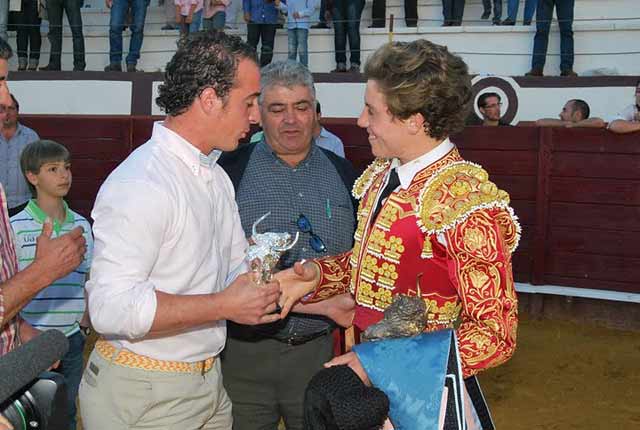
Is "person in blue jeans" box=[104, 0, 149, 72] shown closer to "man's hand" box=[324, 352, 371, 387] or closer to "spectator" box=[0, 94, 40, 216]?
"spectator" box=[0, 94, 40, 216]

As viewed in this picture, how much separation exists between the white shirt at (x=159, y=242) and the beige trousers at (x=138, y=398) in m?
0.06

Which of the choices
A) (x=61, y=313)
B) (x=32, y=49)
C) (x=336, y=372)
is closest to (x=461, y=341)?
(x=336, y=372)

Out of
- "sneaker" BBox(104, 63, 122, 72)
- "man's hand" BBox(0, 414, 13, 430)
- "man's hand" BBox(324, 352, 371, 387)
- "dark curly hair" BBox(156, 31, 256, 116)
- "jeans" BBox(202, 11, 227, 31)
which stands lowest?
"man's hand" BBox(324, 352, 371, 387)

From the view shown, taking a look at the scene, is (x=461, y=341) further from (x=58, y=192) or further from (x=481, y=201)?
(x=58, y=192)

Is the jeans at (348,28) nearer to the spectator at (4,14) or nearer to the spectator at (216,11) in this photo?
the spectator at (216,11)

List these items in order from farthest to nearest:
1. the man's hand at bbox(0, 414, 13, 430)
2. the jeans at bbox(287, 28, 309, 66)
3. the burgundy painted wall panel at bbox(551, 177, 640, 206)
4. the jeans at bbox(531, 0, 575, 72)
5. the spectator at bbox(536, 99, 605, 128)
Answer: the jeans at bbox(287, 28, 309, 66) → the jeans at bbox(531, 0, 575, 72) → the spectator at bbox(536, 99, 605, 128) → the burgundy painted wall panel at bbox(551, 177, 640, 206) → the man's hand at bbox(0, 414, 13, 430)

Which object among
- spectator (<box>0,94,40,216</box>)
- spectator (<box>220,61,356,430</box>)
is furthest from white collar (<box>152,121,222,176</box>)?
spectator (<box>0,94,40,216</box>)

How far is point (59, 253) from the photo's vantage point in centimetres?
216

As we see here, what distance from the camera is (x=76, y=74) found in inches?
381

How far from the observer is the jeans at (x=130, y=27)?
9.57m

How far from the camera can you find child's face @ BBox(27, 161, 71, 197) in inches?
147

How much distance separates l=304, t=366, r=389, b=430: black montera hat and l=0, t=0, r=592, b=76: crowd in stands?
6.97 meters

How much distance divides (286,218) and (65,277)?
46.3 inches

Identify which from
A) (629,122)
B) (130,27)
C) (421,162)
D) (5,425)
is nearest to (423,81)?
(421,162)
